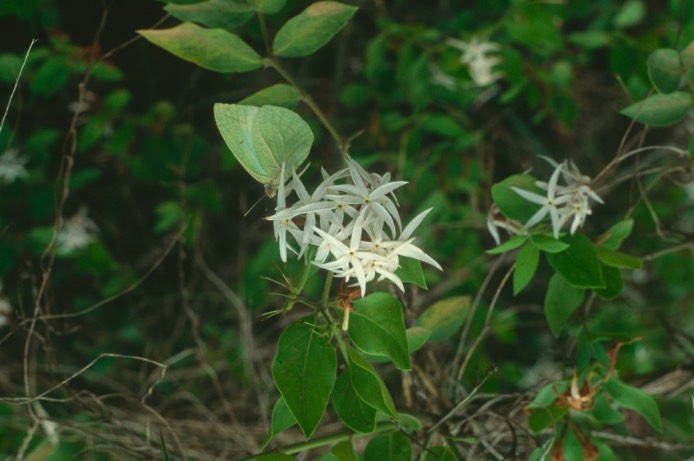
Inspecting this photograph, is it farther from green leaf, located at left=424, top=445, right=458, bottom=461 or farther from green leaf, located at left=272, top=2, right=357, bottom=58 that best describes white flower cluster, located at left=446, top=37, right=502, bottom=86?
green leaf, located at left=424, top=445, right=458, bottom=461

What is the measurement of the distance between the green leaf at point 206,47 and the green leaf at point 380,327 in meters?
0.32

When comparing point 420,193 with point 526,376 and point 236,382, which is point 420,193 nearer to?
point 236,382

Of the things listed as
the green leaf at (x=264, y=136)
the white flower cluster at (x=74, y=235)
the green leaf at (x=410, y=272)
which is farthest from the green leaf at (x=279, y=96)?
the white flower cluster at (x=74, y=235)

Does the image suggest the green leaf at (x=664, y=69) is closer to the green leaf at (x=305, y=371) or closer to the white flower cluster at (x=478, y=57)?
the green leaf at (x=305, y=371)

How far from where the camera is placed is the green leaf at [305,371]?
0.64m

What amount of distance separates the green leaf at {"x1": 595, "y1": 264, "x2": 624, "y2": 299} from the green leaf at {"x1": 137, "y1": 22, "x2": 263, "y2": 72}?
1.58 feet

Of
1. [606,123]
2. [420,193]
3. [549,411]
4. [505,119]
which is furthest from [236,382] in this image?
[606,123]

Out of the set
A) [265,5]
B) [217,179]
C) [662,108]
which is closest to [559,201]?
[662,108]

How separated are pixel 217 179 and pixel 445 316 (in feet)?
3.03

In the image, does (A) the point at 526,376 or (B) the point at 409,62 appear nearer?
(B) the point at 409,62

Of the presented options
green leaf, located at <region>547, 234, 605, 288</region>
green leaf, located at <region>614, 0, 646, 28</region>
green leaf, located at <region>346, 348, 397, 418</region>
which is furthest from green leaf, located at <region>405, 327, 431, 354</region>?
green leaf, located at <region>614, 0, 646, 28</region>

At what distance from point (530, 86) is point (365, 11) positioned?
1.48 ft

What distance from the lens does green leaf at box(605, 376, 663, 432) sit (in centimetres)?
81

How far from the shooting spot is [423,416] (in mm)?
871
